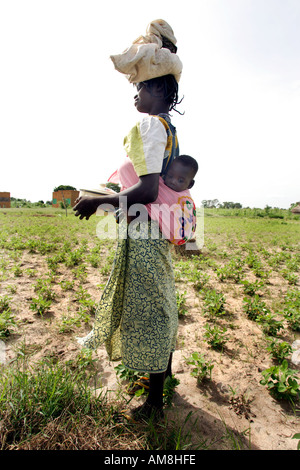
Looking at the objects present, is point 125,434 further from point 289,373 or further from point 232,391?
point 289,373

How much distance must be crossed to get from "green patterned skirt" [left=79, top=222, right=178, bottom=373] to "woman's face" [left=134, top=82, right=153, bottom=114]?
68 cm

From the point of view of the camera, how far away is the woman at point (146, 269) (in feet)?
4.37

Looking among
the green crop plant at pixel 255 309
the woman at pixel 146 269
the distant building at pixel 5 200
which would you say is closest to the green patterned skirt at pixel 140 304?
the woman at pixel 146 269

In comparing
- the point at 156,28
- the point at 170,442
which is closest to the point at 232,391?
the point at 170,442

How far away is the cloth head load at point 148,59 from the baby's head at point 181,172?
477 mm

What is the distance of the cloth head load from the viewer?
4.33 feet

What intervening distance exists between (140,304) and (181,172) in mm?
758

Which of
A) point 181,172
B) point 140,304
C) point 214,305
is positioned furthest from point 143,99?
point 214,305

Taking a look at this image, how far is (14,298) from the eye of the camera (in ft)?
10.7

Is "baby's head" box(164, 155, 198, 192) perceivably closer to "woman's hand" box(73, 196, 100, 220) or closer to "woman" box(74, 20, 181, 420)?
"woman" box(74, 20, 181, 420)

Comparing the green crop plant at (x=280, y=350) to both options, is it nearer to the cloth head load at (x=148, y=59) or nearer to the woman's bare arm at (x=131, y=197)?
the woman's bare arm at (x=131, y=197)

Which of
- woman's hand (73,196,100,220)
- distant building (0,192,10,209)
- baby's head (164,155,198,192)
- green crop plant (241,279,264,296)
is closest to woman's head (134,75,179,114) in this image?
baby's head (164,155,198,192)

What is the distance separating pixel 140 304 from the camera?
1425mm
